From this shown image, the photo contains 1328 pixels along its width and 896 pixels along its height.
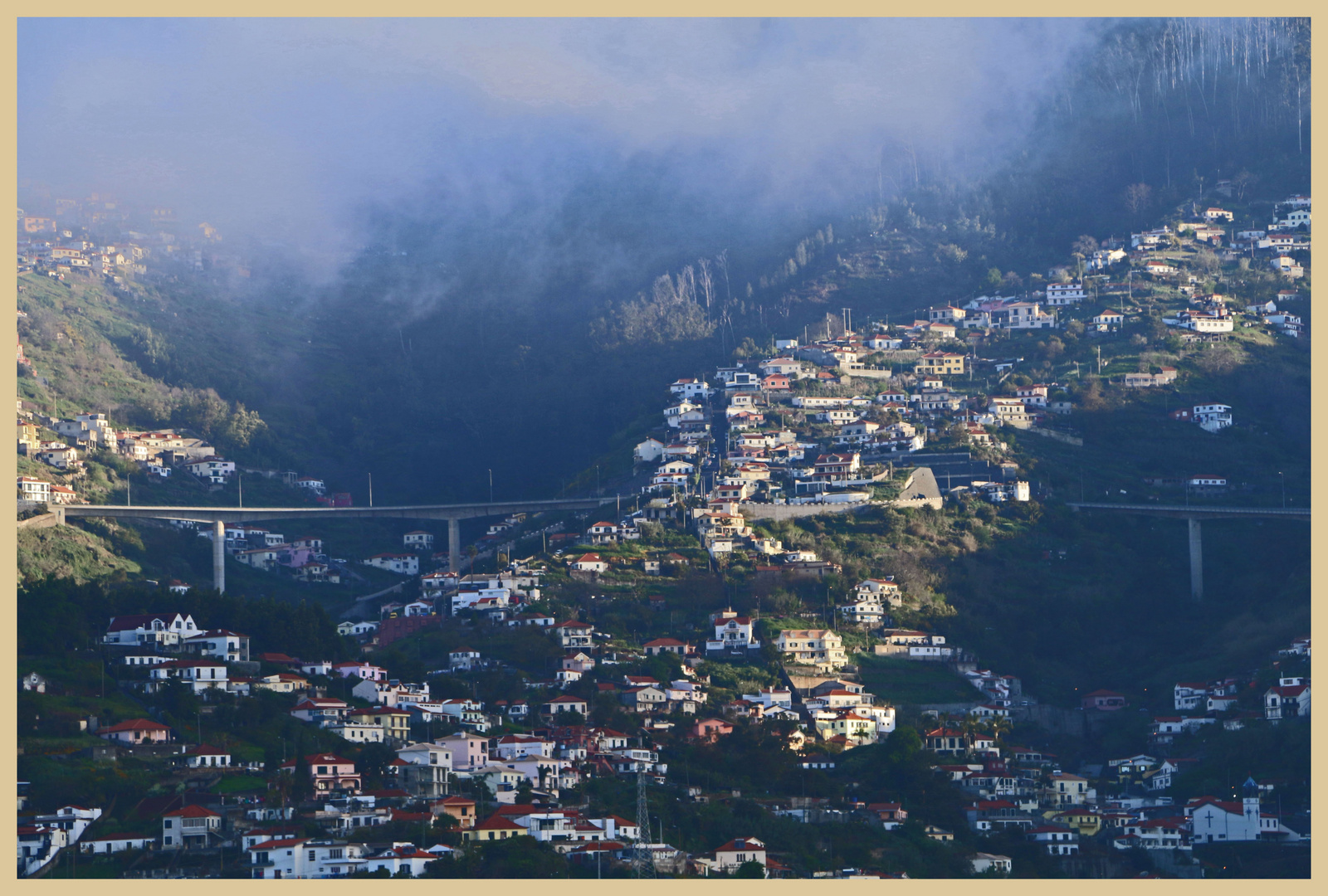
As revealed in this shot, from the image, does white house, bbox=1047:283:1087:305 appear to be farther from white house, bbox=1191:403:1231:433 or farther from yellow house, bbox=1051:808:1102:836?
yellow house, bbox=1051:808:1102:836

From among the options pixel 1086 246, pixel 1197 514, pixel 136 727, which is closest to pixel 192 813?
pixel 136 727

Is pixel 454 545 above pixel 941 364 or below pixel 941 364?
below

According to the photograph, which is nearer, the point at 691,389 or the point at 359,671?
the point at 359,671

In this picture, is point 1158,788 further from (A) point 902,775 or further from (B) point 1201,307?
(B) point 1201,307

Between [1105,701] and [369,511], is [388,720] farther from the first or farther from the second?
[369,511]

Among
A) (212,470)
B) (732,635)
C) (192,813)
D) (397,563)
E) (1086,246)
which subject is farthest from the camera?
(1086,246)

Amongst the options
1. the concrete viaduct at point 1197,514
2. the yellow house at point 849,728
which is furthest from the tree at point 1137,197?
the yellow house at point 849,728

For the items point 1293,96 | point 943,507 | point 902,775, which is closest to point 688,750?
point 902,775
